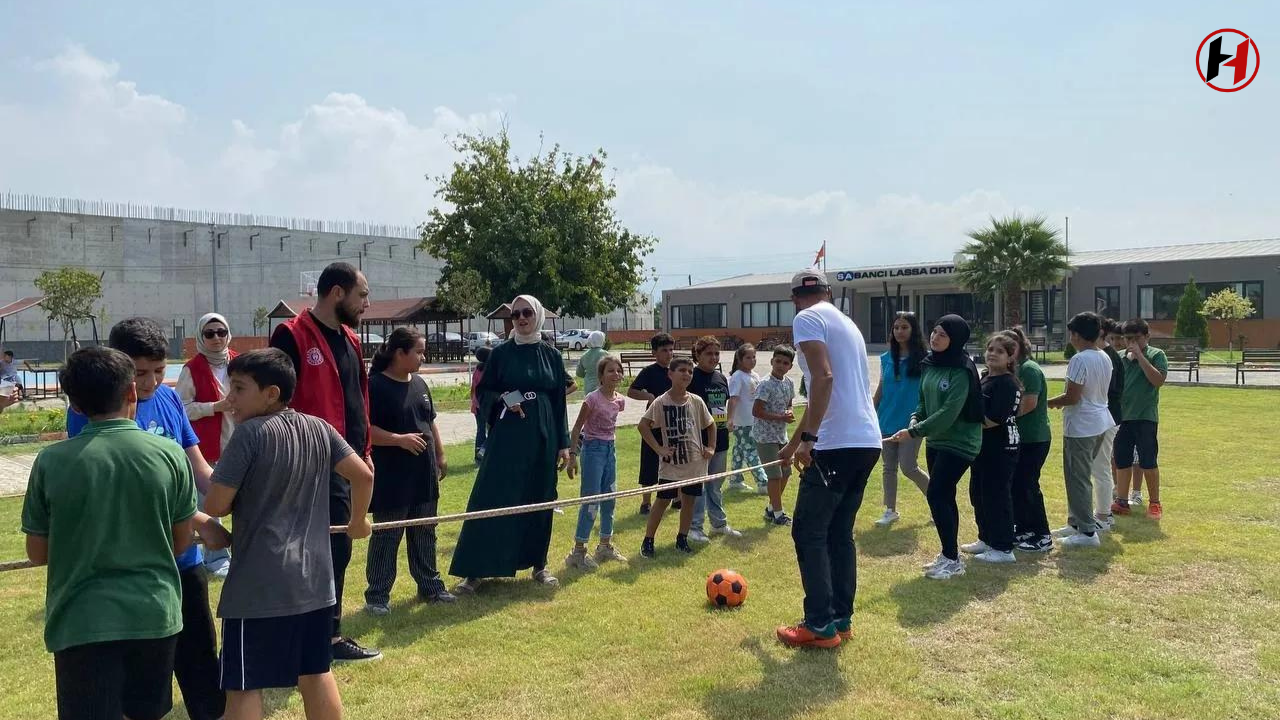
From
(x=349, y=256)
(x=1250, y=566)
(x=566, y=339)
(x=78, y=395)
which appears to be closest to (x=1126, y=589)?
(x=1250, y=566)

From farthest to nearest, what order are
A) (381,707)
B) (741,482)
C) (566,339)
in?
(566,339)
(741,482)
(381,707)

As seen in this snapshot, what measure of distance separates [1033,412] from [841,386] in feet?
9.66

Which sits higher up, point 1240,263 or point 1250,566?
point 1240,263

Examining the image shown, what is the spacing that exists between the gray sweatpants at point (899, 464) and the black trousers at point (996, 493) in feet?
3.32

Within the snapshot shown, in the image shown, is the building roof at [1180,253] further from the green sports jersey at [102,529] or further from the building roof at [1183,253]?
the green sports jersey at [102,529]

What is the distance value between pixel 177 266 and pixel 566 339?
24.5 m

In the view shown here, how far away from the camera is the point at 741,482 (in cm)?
996

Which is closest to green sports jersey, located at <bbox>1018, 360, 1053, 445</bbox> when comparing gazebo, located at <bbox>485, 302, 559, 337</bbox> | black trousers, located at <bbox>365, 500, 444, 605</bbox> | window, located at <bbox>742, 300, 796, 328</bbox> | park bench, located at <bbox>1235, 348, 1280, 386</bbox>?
gazebo, located at <bbox>485, 302, 559, 337</bbox>

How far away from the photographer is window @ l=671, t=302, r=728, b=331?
5953cm

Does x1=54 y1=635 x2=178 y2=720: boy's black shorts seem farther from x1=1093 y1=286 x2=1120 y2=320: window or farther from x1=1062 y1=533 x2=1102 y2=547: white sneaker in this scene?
x1=1093 y1=286 x2=1120 y2=320: window

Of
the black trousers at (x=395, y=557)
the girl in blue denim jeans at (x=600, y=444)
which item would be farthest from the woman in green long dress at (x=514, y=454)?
the girl in blue denim jeans at (x=600, y=444)

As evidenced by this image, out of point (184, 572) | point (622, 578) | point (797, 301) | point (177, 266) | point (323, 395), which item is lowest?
point (622, 578)

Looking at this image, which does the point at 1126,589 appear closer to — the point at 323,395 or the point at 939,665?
the point at 939,665

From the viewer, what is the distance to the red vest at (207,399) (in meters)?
6.26
